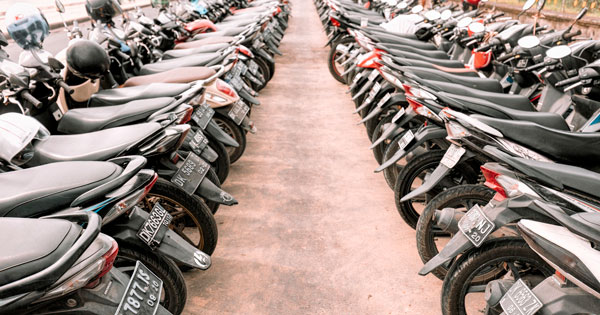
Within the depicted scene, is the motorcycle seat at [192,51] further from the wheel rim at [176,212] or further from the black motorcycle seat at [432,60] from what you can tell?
the wheel rim at [176,212]

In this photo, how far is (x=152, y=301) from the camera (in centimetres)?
159

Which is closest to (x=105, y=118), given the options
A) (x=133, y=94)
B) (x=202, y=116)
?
Answer: (x=133, y=94)

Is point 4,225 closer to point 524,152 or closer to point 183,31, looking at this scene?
point 524,152

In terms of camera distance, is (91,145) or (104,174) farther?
(91,145)

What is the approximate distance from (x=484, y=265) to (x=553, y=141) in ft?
2.63

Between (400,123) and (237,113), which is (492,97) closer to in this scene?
(400,123)

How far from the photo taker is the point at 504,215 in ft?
6.00

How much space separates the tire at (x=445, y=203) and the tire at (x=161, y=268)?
4.44 feet

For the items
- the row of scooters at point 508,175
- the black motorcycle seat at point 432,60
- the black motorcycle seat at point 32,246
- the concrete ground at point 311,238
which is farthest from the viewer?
the black motorcycle seat at point 432,60

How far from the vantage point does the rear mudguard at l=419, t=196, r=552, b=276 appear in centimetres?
174

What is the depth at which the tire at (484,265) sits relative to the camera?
71.6 inches

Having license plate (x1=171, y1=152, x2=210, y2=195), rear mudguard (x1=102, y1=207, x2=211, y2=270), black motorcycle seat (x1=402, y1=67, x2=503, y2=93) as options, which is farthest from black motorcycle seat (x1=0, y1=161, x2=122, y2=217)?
black motorcycle seat (x1=402, y1=67, x2=503, y2=93)

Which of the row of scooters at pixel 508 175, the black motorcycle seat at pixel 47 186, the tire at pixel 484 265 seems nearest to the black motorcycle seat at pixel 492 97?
the row of scooters at pixel 508 175

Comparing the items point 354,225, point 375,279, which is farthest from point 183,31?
point 375,279
